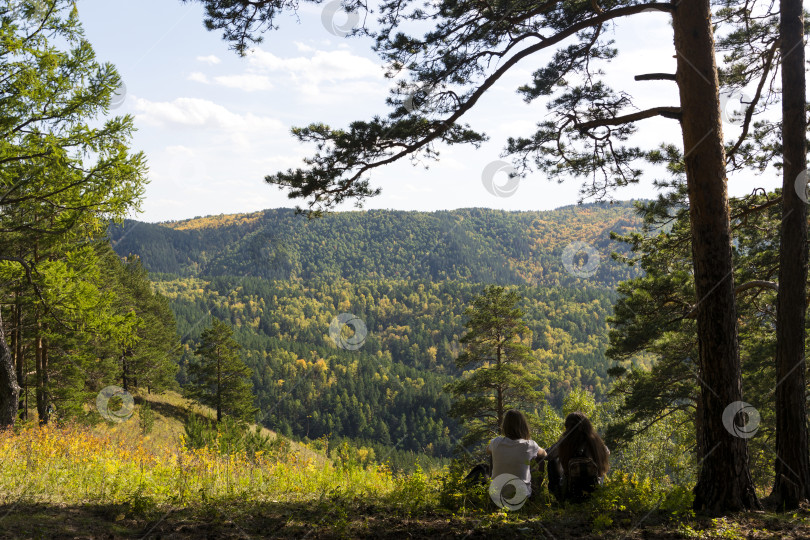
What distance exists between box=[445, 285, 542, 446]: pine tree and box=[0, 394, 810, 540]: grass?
13212mm

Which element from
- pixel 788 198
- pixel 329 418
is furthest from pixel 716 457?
pixel 329 418

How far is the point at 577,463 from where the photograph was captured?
475cm

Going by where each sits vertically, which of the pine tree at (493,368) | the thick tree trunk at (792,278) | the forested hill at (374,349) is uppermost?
the thick tree trunk at (792,278)

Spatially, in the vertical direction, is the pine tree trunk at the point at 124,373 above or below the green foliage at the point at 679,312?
below

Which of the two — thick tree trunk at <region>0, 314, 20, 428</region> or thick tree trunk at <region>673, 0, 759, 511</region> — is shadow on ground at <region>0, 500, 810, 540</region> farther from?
thick tree trunk at <region>0, 314, 20, 428</region>

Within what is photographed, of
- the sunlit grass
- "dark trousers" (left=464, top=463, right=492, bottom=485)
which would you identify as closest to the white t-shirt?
"dark trousers" (left=464, top=463, right=492, bottom=485)

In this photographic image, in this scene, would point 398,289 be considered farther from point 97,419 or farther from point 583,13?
point 583,13

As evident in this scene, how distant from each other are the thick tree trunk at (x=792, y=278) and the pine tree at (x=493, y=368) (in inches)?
529

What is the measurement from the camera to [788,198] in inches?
225

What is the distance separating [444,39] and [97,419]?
996 inches

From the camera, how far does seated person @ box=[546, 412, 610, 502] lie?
187 inches

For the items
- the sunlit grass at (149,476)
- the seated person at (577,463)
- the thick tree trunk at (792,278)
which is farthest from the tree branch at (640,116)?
A: the sunlit grass at (149,476)

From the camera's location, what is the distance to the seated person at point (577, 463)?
476 cm

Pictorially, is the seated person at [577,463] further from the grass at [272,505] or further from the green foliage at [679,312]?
the green foliage at [679,312]
